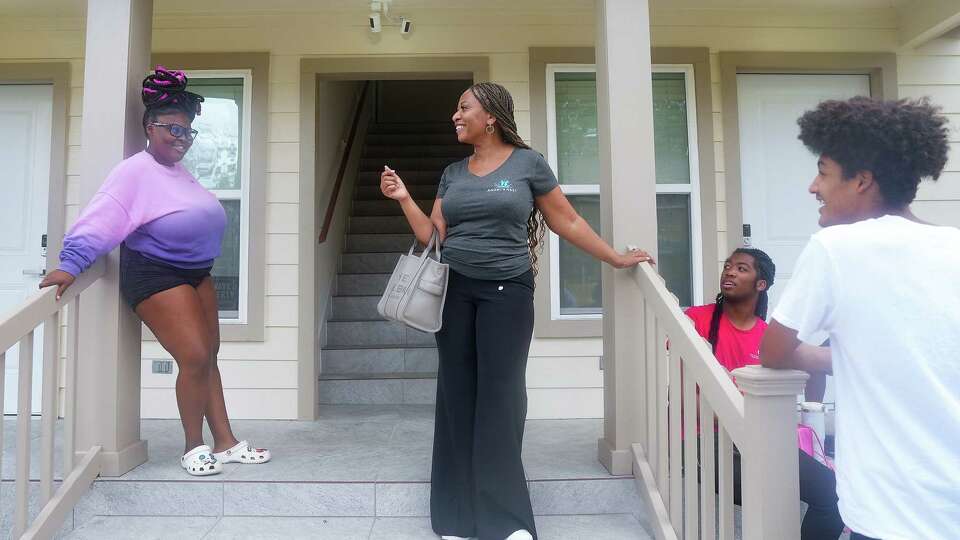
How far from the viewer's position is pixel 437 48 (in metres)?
3.55

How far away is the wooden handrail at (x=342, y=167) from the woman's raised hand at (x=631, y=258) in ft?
6.96

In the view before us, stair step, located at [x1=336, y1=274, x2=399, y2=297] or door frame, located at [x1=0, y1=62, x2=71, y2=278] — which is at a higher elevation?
door frame, located at [x1=0, y1=62, x2=71, y2=278]

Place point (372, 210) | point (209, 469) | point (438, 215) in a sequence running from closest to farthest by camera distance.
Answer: point (438, 215) < point (209, 469) < point (372, 210)

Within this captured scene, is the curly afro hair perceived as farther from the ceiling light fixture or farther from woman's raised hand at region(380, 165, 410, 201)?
the ceiling light fixture

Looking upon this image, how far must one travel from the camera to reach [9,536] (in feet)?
7.07

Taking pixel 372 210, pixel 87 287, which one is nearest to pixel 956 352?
pixel 87 287

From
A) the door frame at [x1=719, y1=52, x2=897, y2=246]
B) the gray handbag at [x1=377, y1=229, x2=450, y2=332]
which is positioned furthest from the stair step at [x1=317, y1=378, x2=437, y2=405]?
the door frame at [x1=719, y1=52, x2=897, y2=246]

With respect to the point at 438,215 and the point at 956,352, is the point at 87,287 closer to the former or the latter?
the point at 438,215

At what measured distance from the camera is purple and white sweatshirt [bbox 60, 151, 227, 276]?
2.10 metres

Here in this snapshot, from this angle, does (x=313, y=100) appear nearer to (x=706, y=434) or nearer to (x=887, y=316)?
(x=706, y=434)

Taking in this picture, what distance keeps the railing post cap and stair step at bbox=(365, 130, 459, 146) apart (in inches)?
217

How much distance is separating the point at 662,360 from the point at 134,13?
251 centimetres

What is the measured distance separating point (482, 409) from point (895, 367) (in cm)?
125

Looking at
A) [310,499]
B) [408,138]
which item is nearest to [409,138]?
[408,138]
